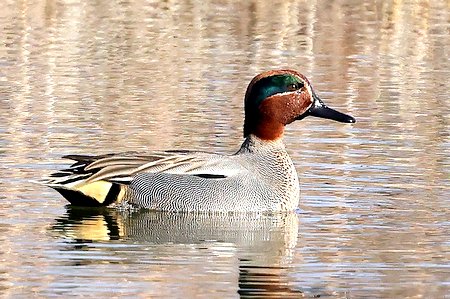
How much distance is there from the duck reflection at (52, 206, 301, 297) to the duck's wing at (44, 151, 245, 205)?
0.44ft

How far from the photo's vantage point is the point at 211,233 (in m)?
10.4

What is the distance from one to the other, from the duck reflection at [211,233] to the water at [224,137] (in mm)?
21

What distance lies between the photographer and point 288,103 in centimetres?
1173

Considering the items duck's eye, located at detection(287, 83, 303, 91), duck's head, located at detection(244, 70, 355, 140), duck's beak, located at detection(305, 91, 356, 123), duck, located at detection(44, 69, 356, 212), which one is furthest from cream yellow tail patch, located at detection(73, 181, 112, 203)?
duck's beak, located at detection(305, 91, 356, 123)

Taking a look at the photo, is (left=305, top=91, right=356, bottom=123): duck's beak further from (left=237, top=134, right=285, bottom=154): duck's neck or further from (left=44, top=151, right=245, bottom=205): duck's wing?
(left=44, top=151, right=245, bottom=205): duck's wing

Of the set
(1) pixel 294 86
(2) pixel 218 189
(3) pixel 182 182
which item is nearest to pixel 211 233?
(2) pixel 218 189

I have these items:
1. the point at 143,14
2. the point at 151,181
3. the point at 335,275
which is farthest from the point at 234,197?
the point at 143,14

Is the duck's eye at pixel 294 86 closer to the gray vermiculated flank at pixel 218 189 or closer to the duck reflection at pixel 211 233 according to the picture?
the gray vermiculated flank at pixel 218 189

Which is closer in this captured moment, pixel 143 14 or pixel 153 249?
pixel 153 249

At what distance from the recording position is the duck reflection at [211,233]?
30.0ft

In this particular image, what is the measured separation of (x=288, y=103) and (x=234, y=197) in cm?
103

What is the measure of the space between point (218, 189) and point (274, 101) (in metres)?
0.96

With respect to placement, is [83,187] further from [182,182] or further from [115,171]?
[182,182]

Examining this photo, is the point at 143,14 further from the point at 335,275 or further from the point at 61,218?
the point at 335,275
